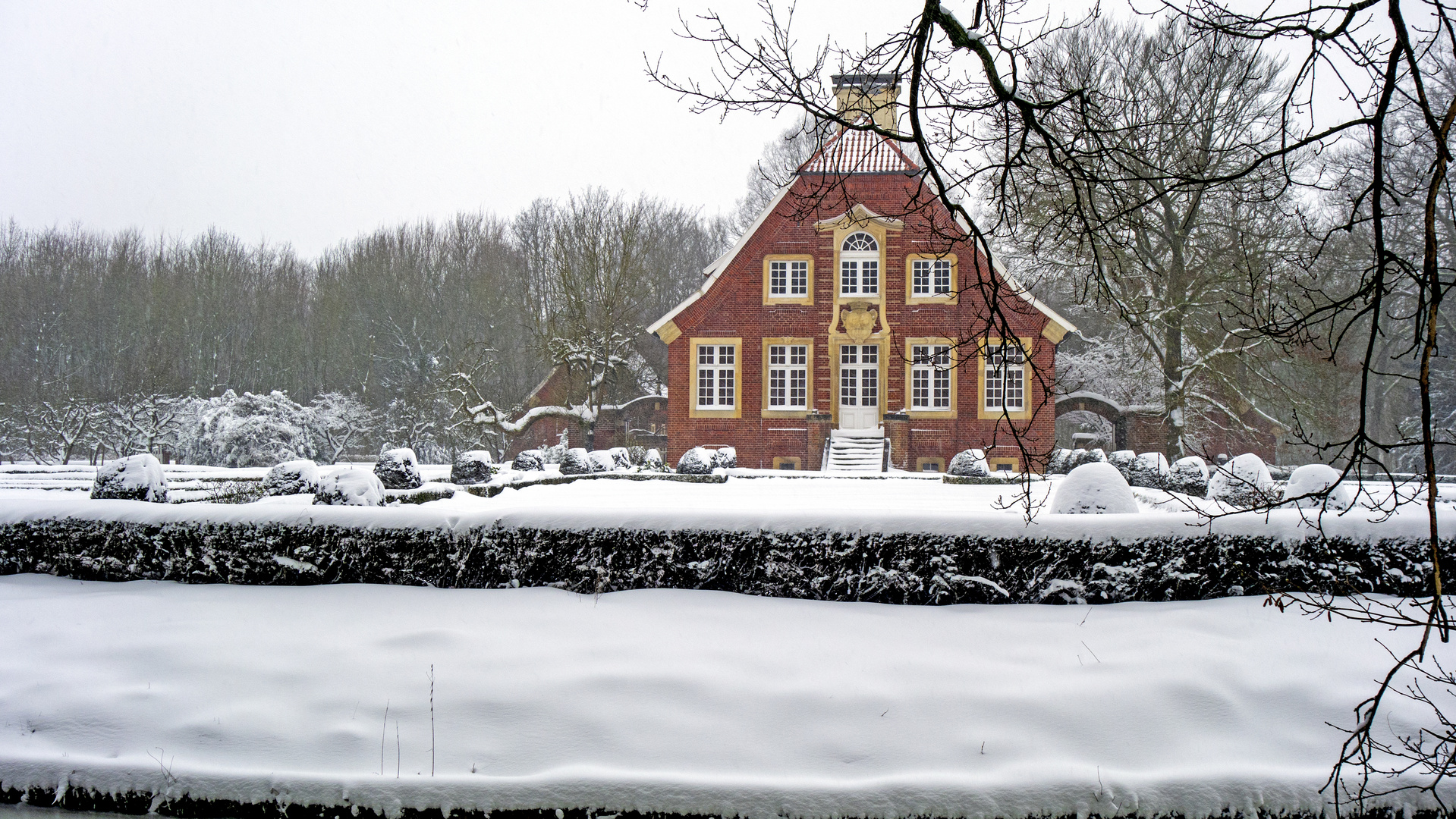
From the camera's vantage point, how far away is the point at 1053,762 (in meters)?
4.43

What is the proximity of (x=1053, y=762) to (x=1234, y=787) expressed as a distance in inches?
33.7

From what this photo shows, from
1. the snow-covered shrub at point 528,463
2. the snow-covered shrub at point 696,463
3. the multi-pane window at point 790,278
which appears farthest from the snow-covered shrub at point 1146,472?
the snow-covered shrub at point 528,463

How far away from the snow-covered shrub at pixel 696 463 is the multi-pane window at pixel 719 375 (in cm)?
617

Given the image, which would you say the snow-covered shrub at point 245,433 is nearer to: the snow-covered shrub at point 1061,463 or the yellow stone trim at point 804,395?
the yellow stone trim at point 804,395

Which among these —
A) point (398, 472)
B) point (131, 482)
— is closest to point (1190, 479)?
point (398, 472)

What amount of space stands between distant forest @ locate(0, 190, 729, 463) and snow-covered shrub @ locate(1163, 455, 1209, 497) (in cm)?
1917

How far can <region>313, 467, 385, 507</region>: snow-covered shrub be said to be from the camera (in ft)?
29.0

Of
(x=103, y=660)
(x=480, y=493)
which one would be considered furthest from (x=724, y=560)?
(x=480, y=493)

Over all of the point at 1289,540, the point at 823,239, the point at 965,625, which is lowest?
the point at 965,625

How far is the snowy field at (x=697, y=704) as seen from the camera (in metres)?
4.25

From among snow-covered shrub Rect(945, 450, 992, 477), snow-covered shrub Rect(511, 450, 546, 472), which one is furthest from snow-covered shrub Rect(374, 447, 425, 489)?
snow-covered shrub Rect(945, 450, 992, 477)

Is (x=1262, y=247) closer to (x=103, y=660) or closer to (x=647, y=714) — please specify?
(x=647, y=714)

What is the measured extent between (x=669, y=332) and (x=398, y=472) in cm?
1294

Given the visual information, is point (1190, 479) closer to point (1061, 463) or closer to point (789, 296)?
point (1061, 463)
